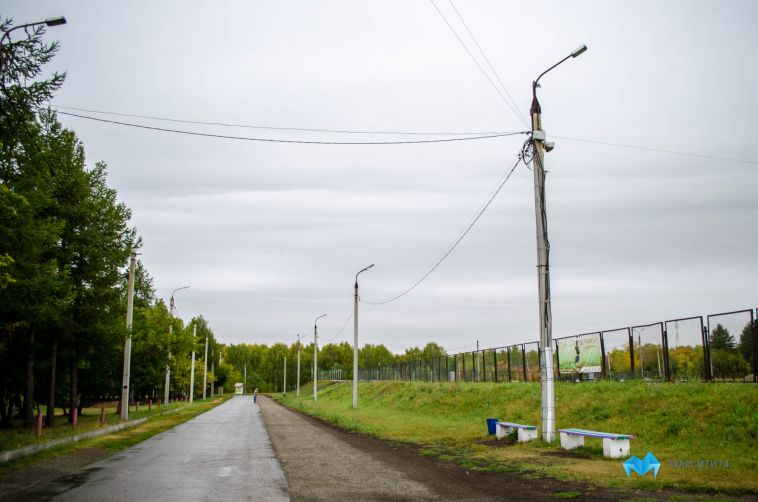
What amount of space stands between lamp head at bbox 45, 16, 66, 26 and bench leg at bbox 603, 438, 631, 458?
14660 mm

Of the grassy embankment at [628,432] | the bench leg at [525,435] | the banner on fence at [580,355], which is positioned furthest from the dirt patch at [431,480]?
the banner on fence at [580,355]

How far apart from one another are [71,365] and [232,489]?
80.4 feet

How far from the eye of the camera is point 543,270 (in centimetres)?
1802

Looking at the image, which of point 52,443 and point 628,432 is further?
point 52,443

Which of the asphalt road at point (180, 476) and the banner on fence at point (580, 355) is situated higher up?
Result: the banner on fence at point (580, 355)

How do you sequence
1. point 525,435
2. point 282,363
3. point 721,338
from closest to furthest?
point 525,435
point 721,338
point 282,363

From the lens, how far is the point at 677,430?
16.6 m

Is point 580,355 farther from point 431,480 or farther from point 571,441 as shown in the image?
point 431,480

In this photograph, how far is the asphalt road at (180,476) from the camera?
1053 centimetres

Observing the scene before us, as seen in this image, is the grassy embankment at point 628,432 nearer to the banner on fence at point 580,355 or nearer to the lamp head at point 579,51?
the banner on fence at point 580,355

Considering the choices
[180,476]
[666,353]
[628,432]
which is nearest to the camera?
[180,476]

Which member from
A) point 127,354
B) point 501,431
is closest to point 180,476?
point 501,431

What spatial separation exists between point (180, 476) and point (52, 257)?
18741 mm

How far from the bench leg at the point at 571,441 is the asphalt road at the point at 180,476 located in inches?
289
